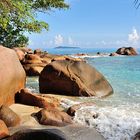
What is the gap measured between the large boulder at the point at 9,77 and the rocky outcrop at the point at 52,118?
114 cm

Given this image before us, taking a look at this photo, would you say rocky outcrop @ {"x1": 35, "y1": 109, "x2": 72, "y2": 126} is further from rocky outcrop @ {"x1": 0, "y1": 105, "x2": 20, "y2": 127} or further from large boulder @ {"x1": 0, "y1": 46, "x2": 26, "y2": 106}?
large boulder @ {"x1": 0, "y1": 46, "x2": 26, "y2": 106}

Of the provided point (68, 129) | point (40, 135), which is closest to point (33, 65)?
point (68, 129)

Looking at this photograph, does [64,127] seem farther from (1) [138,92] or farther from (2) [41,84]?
(1) [138,92]

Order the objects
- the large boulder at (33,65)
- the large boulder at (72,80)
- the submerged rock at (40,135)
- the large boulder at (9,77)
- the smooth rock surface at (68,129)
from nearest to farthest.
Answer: the submerged rock at (40,135), the smooth rock surface at (68,129), the large boulder at (9,77), the large boulder at (72,80), the large boulder at (33,65)

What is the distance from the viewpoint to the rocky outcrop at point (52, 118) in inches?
287

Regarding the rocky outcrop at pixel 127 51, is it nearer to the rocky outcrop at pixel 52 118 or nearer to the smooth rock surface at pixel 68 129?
the smooth rock surface at pixel 68 129

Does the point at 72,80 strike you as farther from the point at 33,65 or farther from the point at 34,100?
the point at 33,65

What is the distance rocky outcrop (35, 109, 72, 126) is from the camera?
23.9 ft

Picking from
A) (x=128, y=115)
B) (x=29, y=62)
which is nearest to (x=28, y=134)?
(x=128, y=115)

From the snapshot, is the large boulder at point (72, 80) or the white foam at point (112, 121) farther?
the large boulder at point (72, 80)

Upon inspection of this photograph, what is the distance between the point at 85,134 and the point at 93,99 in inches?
182

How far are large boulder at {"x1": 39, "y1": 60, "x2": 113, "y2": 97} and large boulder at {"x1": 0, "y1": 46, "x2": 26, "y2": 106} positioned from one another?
81.9 inches

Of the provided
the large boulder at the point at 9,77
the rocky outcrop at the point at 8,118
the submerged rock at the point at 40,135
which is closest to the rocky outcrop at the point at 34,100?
the large boulder at the point at 9,77

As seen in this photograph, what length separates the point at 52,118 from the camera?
7398mm
